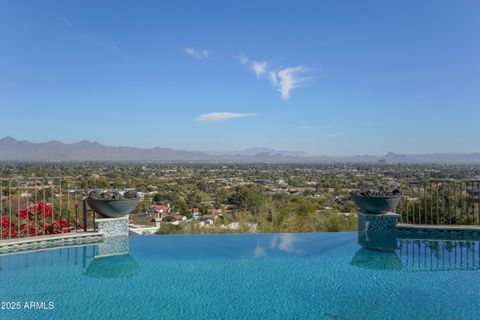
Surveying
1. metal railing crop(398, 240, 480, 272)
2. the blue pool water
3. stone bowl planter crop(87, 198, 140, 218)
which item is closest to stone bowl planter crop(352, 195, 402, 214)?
metal railing crop(398, 240, 480, 272)

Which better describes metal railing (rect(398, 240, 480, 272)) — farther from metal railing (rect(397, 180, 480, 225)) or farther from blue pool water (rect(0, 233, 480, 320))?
metal railing (rect(397, 180, 480, 225))

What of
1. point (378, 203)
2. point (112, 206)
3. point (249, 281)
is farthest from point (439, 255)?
point (112, 206)

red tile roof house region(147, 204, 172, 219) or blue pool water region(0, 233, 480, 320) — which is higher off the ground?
blue pool water region(0, 233, 480, 320)

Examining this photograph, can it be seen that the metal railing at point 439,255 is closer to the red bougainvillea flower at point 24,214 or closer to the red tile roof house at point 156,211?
the red bougainvillea flower at point 24,214

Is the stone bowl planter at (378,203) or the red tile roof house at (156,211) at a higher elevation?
the stone bowl planter at (378,203)

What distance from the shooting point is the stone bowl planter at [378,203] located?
6.71 m

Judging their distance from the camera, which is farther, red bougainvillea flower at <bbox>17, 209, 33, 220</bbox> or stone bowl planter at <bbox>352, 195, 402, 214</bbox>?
stone bowl planter at <bbox>352, 195, 402, 214</bbox>

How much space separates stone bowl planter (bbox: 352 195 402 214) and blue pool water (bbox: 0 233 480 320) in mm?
760

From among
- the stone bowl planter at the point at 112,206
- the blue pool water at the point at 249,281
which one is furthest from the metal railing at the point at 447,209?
the stone bowl planter at the point at 112,206

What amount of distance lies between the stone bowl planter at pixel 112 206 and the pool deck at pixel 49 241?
42 cm

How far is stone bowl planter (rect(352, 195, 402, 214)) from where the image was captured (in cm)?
671

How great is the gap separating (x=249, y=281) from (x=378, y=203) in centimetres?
338

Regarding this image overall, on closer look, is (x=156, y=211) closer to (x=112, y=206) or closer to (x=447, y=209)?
(x=112, y=206)

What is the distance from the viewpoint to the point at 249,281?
15.1ft
